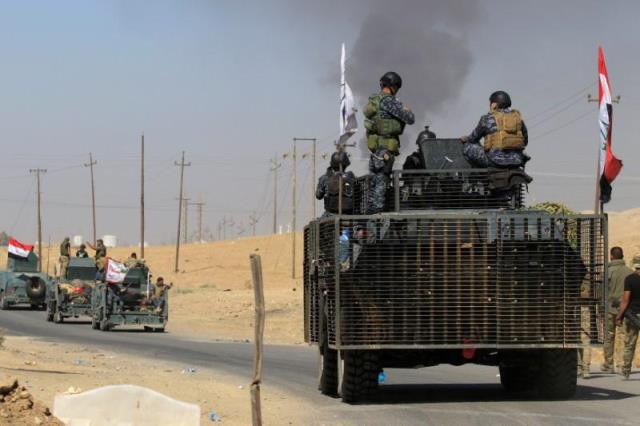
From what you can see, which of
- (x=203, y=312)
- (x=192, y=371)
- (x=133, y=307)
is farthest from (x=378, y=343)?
(x=203, y=312)

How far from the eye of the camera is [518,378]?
575 inches

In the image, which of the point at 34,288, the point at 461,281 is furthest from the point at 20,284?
the point at 461,281

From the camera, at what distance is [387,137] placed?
1400 centimetres

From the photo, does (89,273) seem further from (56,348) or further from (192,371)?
(192,371)

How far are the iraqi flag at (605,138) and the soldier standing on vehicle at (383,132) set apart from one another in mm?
4132

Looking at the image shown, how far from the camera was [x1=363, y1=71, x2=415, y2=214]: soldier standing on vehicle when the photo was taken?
45.4 ft

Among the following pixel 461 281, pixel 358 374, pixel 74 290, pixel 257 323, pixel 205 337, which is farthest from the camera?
pixel 74 290

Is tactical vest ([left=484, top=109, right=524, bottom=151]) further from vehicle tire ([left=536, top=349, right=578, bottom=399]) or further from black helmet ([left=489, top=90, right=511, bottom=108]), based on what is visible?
vehicle tire ([left=536, top=349, right=578, bottom=399])

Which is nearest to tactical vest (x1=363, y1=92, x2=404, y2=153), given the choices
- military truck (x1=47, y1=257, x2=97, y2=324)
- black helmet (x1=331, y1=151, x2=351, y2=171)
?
black helmet (x1=331, y1=151, x2=351, y2=171)

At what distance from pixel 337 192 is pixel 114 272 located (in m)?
16.8

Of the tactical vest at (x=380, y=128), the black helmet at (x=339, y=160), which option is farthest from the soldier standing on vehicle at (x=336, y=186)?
the tactical vest at (x=380, y=128)

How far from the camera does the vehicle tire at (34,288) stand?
4384 centimetres

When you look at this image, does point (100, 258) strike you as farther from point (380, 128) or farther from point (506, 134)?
point (506, 134)

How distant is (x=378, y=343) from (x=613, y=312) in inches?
268
